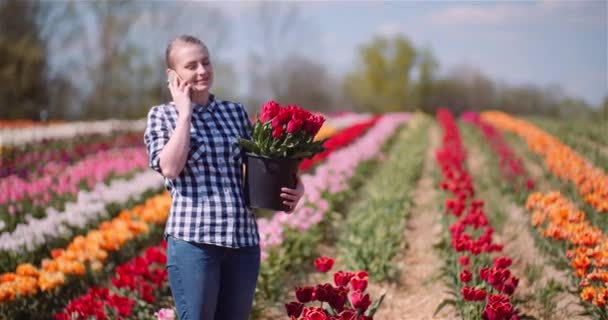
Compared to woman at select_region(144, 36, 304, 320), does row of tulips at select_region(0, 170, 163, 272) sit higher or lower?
lower

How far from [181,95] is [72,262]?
8.50 feet

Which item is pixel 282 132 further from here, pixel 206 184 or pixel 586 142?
pixel 586 142

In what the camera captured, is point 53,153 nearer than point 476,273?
No

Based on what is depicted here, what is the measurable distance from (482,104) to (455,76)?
194 inches

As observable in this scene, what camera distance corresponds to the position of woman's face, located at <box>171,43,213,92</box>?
2361 millimetres

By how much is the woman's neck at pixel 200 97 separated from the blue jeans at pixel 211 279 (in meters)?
0.57

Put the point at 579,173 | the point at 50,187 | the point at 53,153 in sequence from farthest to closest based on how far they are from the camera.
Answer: the point at 53,153
the point at 50,187
the point at 579,173

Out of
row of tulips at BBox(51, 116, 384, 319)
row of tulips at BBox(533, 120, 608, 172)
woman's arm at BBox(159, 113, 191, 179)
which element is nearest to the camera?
woman's arm at BBox(159, 113, 191, 179)

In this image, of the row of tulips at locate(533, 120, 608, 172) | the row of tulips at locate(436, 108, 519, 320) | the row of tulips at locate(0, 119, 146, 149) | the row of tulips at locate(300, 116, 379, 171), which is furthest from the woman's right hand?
the row of tulips at locate(0, 119, 146, 149)

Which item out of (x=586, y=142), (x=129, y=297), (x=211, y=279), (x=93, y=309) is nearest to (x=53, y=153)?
(x=129, y=297)

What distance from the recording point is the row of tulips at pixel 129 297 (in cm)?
348

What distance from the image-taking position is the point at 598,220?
5.24m

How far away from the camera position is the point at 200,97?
8.21 ft

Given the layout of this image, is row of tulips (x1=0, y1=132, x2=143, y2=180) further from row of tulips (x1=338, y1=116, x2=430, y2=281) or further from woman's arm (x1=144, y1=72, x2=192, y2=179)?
woman's arm (x1=144, y1=72, x2=192, y2=179)
